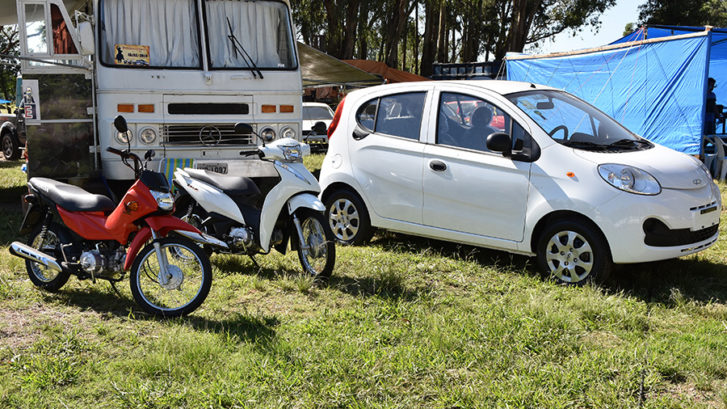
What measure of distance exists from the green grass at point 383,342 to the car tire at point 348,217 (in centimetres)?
89

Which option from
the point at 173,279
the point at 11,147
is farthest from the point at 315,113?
the point at 173,279

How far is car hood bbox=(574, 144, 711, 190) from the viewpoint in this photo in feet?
17.4

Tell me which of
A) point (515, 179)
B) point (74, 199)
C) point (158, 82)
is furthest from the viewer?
point (158, 82)

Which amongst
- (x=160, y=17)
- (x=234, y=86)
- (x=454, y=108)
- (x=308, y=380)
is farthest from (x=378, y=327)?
(x=160, y=17)

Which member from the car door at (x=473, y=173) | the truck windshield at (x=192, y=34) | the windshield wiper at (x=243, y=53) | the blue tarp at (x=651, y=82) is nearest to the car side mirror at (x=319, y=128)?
the car door at (x=473, y=173)

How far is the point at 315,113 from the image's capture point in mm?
19047

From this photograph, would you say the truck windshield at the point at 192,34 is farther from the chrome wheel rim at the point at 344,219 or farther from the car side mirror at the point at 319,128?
the chrome wheel rim at the point at 344,219

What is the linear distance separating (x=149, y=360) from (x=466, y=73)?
27.8m

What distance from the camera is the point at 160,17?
7.69 metres

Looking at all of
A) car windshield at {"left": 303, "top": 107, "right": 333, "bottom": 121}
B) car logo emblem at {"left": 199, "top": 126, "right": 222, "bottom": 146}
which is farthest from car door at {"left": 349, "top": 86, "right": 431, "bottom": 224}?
car windshield at {"left": 303, "top": 107, "right": 333, "bottom": 121}

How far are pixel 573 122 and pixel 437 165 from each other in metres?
1.34

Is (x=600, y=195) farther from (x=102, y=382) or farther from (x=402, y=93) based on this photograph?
(x=102, y=382)

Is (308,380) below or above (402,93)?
below

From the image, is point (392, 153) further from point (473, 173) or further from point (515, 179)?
point (515, 179)
